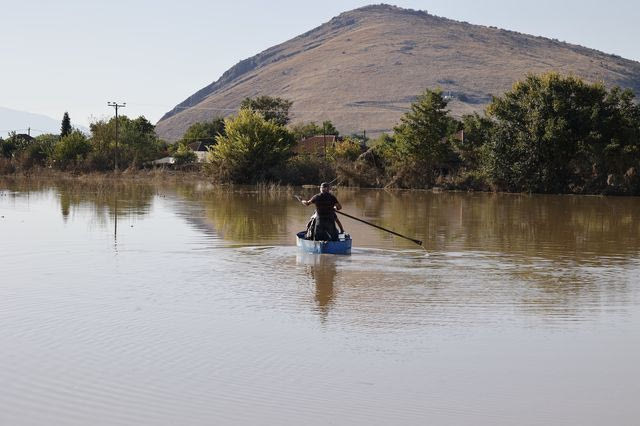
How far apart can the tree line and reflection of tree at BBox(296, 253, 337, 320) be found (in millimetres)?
37053

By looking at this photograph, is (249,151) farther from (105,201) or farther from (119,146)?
(105,201)

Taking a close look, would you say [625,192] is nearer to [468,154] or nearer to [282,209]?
[468,154]

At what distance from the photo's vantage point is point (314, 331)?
40.5 feet

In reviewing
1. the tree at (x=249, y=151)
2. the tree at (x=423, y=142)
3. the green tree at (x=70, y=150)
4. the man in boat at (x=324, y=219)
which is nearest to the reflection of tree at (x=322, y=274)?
the man in boat at (x=324, y=219)

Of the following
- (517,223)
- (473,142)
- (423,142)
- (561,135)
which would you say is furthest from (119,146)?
(517,223)

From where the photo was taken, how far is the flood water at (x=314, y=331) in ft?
29.3

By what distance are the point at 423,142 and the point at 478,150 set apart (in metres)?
4.05

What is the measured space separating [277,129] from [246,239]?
141ft

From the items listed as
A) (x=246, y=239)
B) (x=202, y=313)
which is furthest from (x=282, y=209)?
(x=202, y=313)

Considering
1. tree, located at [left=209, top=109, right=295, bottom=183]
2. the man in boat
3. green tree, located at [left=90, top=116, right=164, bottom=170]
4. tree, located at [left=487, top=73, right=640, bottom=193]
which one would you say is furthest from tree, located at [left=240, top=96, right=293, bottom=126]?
the man in boat

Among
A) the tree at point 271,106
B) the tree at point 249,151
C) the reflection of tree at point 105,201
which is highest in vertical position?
the tree at point 271,106

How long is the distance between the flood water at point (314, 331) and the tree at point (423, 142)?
124 ft

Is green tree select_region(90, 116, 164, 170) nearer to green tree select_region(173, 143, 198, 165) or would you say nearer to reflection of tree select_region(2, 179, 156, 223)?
green tree select_region(173, 143, 198, 165)

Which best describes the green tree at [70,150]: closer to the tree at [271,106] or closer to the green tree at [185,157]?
the green tree at [185,157]
